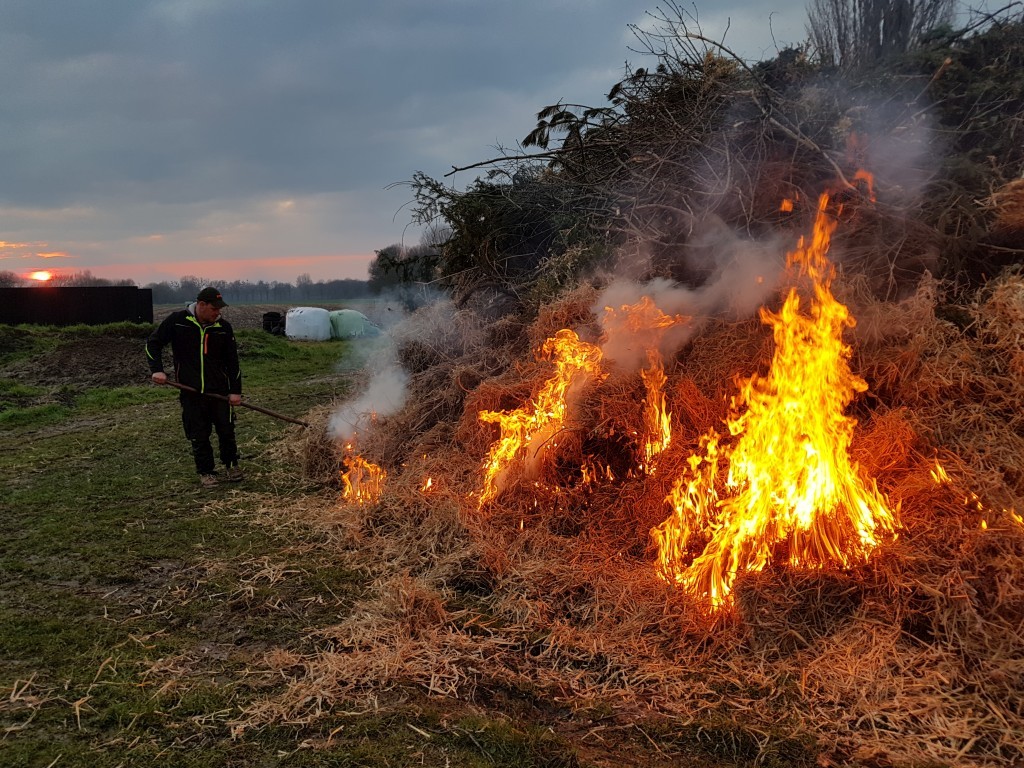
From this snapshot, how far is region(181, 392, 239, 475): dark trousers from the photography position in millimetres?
7203

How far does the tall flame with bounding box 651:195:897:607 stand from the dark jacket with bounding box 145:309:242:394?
5.26 metres

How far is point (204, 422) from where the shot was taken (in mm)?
7242

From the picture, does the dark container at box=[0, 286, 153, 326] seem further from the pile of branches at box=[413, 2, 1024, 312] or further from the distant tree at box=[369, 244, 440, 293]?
the pile of branches at box=[413, 2, 1024, 312]

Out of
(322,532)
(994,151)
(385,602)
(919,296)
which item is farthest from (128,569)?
(994,151)

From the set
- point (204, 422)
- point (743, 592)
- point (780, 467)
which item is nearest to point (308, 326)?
point (204, 422)

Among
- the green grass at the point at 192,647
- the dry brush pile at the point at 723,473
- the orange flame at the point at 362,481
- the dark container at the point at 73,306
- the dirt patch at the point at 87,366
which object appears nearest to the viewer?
the green grass at the point at 192,647

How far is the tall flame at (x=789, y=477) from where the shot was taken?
392cm

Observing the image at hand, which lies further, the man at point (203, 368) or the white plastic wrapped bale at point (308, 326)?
the white plastic wrapped bale at point (308, 326)

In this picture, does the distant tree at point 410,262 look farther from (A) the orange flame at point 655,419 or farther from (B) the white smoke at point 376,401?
(A) the orange flame at point 655,419

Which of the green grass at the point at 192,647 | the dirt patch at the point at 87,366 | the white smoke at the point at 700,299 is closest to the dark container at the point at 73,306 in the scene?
the dirt patch at the point at 87,366

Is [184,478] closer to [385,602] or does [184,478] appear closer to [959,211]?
[385,602]

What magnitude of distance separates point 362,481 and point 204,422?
220 cm

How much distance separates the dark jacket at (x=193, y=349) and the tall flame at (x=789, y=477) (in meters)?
5.26

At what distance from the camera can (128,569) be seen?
493cm
